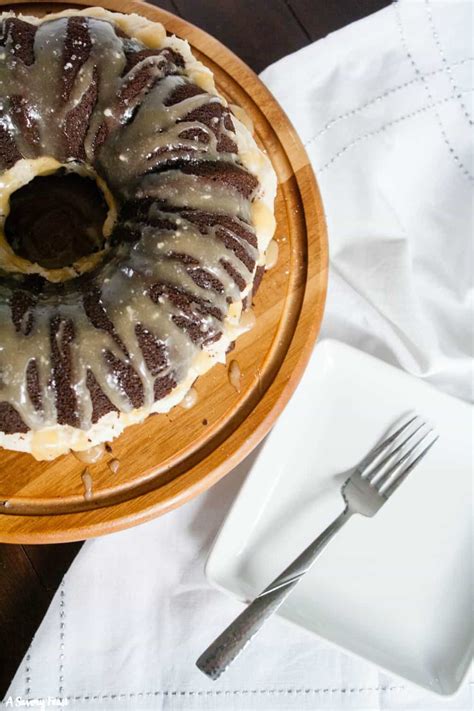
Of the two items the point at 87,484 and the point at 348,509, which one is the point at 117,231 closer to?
the point at 87,484

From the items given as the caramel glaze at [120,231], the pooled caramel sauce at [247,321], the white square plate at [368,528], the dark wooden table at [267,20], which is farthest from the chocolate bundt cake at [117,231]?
the dark wooden table at [267,20]

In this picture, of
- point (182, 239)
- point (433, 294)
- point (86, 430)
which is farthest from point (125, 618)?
point (433, 294)

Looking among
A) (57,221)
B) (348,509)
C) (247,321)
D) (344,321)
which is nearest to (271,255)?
(247,321)

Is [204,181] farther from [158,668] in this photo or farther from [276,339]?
[158,668]

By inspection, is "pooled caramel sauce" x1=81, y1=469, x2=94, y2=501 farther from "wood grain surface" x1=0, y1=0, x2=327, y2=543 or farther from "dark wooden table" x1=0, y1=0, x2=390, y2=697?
"dark wooden table" x1=0, y1=0, x2=390, y2=697

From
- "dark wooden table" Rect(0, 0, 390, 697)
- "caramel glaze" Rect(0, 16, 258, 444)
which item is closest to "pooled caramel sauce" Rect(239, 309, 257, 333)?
"caramel glaze" Rect(0, 16, 258, 444)
